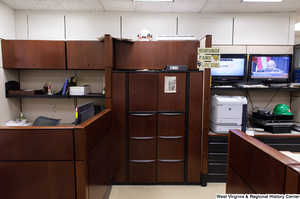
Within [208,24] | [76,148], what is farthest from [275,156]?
[208,24]

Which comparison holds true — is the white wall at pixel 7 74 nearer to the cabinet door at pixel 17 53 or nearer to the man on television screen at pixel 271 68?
the cabinet door at pixel 17 53

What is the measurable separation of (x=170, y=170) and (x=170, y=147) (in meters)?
0.39

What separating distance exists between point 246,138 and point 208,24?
98.1 inches

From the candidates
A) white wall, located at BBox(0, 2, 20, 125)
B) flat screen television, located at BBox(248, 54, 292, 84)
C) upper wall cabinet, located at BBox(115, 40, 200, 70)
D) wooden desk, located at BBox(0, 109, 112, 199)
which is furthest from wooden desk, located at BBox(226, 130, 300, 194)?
white wall, located at BBox(0, 2, 20, 125)

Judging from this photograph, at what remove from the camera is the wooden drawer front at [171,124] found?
104 inches

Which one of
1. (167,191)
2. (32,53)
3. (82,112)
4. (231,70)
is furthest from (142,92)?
(32,53)

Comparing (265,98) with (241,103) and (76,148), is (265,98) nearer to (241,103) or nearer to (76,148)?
(241,103)

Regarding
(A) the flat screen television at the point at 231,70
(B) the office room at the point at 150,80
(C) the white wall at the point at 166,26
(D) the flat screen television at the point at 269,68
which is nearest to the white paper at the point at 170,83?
(B) the office room at the point at 150,80

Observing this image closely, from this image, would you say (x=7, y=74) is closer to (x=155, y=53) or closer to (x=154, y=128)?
(x=155, y=53)

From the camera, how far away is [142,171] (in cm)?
269

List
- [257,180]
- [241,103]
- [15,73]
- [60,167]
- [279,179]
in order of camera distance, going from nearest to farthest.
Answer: [279,179] → [257,180] → [60,167] → [241,103] → [15,73]

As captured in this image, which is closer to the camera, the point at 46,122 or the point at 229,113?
the point at 46,122

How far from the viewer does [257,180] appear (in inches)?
46.8

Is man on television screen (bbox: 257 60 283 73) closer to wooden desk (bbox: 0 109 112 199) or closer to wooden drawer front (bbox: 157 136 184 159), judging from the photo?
wooden drawer front (bbox: 157 136 184 159)
